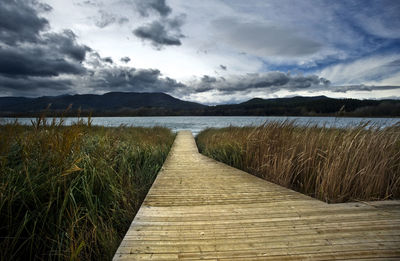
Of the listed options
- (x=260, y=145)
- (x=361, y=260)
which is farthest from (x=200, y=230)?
(x=260, y=145)

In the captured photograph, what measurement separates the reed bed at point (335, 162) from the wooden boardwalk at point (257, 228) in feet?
1.90

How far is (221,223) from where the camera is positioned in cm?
210

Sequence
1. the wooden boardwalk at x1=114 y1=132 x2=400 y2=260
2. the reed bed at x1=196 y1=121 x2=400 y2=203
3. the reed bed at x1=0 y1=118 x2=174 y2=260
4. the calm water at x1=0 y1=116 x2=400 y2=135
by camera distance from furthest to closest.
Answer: the calm water at x1=0 y1=116 x2=400 y2=135
the reed bed at x1=196 y1=121 x2=400 y2=203
the reed bed at x1=0 y1=118 x2=174 y2=260
the wooden boardwalk at x1=114 y1=132 x2=400 y2=260

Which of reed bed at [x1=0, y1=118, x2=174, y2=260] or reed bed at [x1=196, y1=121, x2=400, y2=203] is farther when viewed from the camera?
reed bed at [x1=196, y1=121, x2=400, y2=203]

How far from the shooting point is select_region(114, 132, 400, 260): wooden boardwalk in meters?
1.61

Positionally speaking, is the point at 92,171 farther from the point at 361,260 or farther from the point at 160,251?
the point at 361,260

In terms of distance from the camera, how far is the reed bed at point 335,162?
3062 mm

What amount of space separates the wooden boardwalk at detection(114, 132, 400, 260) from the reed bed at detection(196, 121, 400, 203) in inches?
22.8

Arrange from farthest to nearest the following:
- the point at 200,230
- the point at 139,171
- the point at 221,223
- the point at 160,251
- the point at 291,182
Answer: the point at 139,171
the point at 291,182
the point at 221,223
the point at 200,230
the point at 160,251

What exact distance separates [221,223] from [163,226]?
2.11 feet

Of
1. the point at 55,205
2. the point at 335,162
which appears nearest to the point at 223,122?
the point at 335,162

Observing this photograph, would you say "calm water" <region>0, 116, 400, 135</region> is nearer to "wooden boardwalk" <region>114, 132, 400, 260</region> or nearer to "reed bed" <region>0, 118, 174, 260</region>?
"reed bed" <region>0, 118, 174, 260</region>

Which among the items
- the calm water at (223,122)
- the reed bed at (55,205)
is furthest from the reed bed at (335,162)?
the reed bed at (55,205)

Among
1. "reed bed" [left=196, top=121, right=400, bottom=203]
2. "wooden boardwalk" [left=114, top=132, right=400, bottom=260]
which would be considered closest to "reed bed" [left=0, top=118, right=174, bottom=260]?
"wooden boardwalk" [left=114, top=132, right=400, bottom=260]
